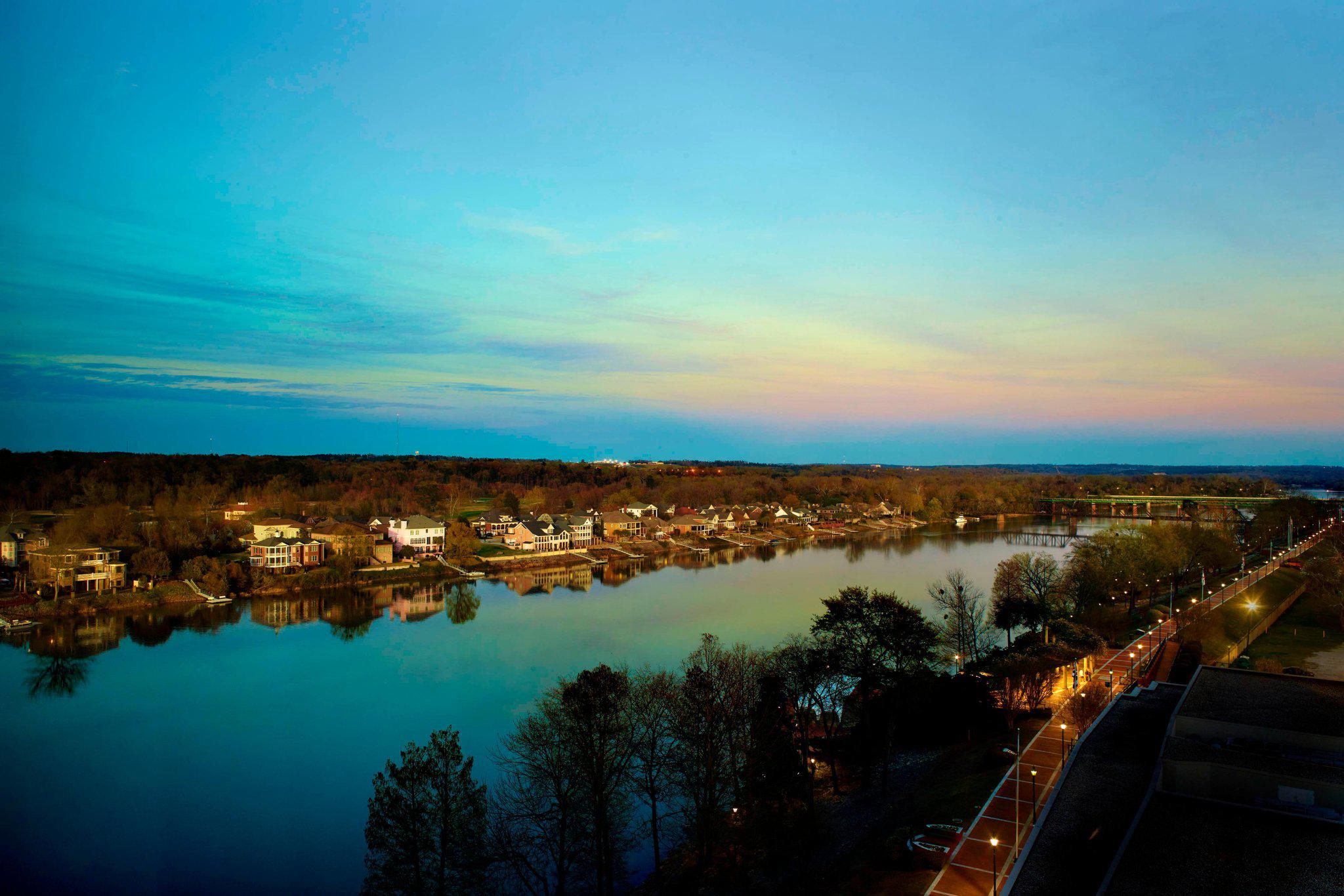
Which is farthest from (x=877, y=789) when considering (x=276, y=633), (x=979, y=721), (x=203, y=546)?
(x=203, y=546)

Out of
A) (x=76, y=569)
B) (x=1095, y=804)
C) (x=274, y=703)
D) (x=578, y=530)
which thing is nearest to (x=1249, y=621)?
(x=1095, y=804)

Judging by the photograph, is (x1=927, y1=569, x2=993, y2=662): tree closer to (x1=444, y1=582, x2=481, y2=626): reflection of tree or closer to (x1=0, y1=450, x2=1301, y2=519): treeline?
(x1=444, y1=582, x2=481, y2=626): reflection of tree

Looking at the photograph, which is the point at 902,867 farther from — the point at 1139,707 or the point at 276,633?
the point at 276,633

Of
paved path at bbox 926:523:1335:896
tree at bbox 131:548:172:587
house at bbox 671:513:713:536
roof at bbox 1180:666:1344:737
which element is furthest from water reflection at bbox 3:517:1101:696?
roof at bbox 1180:666:1344:737

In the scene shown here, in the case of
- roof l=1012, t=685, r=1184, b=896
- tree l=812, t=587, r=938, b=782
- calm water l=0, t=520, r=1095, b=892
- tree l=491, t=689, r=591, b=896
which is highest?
tree l=812, t=587, r=938, b=782

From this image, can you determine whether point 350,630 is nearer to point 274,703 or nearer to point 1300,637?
point 274,703

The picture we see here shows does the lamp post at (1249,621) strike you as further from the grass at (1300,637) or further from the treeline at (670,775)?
the treeline at (670,775)
